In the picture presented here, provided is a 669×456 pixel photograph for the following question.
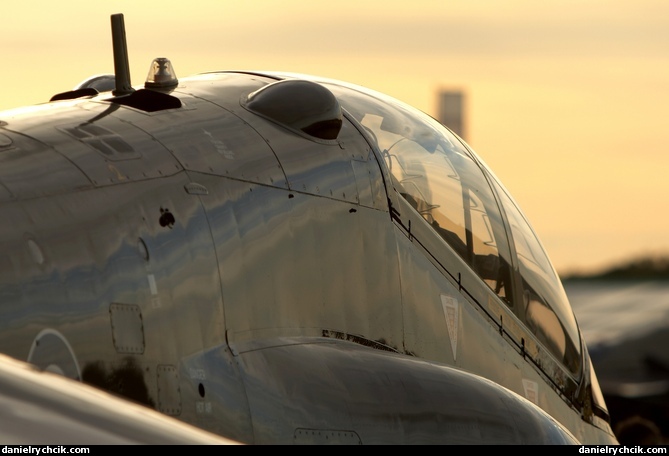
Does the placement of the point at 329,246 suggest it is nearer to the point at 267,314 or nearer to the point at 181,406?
the point at 267,314

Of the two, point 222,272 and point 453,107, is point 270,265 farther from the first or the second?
point 453,107

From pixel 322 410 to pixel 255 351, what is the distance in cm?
51

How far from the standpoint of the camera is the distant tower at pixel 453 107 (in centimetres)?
6819

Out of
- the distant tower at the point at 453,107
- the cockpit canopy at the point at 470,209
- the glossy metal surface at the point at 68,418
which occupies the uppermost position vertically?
the glossy metal surface at the point at 68,418

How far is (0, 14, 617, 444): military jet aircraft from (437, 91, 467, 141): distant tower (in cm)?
5921

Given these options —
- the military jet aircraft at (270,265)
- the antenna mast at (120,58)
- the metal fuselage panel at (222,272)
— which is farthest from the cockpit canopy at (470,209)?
the antenna mast at (120,58)

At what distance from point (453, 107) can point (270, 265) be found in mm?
63472

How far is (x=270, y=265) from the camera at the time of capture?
269 inches

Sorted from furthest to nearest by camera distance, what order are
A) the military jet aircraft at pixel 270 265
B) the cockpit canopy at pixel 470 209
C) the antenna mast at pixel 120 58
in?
the cockpit canopy at pixel 470 209 < the antenna mast at pixel 120 58 < the military jet aircraft at pixel 270 265

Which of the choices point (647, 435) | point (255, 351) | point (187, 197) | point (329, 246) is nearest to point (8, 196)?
point (187, 197)

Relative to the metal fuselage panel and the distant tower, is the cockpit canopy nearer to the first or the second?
the metal fuselage panel

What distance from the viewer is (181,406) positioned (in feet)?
19.6

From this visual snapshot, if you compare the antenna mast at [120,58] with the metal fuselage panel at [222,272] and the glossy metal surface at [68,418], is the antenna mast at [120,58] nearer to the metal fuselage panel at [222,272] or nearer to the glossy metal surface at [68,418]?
the metal fuselage panel at [222,272]

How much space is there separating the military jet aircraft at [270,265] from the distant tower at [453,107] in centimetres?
5921
